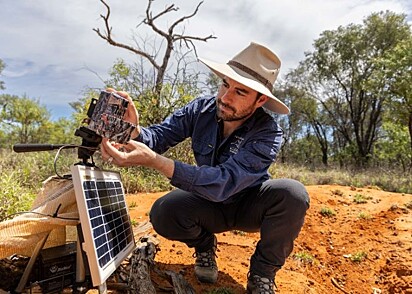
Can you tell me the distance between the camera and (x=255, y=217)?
7.45 feet

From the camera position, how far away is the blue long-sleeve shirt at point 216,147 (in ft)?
6.32

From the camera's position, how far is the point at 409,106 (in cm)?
1155

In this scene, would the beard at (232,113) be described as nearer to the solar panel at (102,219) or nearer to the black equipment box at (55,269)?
the solar panel at (102,219)

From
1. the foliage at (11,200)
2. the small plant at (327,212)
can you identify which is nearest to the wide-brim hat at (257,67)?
the foliage at (11,200)

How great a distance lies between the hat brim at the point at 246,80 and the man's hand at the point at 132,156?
0.63m

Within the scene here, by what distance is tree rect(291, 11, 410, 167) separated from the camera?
17.5 metres

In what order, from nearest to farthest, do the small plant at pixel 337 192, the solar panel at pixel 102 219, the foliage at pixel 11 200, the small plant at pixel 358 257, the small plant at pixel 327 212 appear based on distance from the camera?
A: the solar panel at pixel 102 219, the foliage at pixel 11 200, the small plant at pixel 358 257, the small plant at pixel 327 212, the small plant at pixel 337 192

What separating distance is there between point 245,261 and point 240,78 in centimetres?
149

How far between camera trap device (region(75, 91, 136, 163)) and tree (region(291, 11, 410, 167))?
54.8 feet

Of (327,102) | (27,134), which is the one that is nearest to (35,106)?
(27,134)

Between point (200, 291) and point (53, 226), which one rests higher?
point (53, 226)

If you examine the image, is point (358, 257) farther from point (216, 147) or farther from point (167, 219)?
point (167, 219)

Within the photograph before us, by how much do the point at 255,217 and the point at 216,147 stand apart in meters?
0.50

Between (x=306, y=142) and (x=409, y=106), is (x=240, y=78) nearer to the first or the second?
(x=409, y=106)
